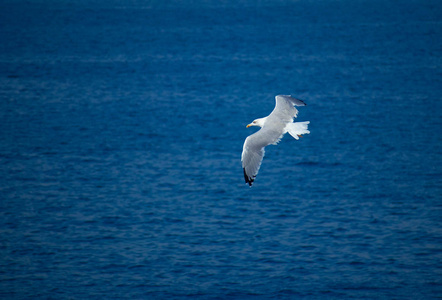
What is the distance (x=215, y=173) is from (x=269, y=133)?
45.2 ft

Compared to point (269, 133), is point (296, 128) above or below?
above

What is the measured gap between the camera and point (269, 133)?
18359 millimetres

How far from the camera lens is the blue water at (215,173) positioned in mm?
22125

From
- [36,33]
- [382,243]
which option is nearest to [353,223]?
[382,243]

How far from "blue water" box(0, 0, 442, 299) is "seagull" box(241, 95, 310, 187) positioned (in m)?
5.14

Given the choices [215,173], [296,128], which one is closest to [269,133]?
[296,128]

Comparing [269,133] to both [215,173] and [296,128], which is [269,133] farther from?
[215,173]

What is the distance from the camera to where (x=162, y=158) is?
113 feet

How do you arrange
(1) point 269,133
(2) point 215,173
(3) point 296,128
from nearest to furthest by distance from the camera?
(1) point 269,133
(3) point 296,128
(2) point 215,173

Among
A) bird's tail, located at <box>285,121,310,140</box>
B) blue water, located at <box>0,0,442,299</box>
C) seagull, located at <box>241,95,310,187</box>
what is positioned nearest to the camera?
seagull, located at <box>241,95,310,187</box>

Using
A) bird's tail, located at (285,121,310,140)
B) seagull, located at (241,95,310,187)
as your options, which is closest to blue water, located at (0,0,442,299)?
seagull, located at (241,95,310,187)

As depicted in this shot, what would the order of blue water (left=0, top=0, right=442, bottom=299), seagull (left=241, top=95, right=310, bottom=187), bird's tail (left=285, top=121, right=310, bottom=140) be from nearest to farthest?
1. seagull (left=241, top=95, right=310, bottom=187)
2. bird's tail (left=285, top=121, right=310, bottom=140)
3. blue water (left=0, top=0, right=442, bottom=299)

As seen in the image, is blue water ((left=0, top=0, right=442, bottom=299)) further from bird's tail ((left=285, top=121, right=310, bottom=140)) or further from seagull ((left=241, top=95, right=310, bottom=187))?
bird's tail ((left=285, top=121, right=310, bottom=140))

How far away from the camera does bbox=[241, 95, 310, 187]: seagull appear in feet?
56.6
